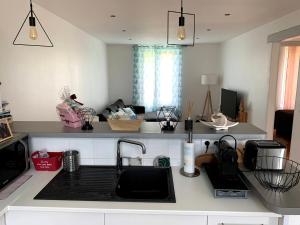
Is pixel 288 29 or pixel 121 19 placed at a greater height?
pixel 121 19

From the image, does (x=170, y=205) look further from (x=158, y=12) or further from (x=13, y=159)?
(x=158, y=12)

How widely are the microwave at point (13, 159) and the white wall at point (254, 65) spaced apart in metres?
3.43

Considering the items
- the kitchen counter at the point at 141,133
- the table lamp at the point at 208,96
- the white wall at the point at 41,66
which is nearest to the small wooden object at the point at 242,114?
the table lamp at the point at 208,96

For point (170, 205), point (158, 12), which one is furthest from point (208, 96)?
point (170, 205)

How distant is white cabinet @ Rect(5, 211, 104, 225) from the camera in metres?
1.19

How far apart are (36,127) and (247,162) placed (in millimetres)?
1503

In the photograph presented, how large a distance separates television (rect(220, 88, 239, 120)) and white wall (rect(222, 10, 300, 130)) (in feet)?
0.61

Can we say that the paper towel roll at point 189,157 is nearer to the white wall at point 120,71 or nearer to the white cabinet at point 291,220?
the white cabinet at point 291,220

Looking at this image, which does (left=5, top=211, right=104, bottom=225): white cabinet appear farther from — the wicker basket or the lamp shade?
the lamp shade

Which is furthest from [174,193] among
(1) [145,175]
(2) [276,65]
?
(2) [276,65]

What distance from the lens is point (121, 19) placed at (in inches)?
143

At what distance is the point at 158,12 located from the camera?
10.5 feet

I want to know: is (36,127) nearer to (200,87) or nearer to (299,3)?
(299,3)

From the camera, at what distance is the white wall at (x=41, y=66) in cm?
226
